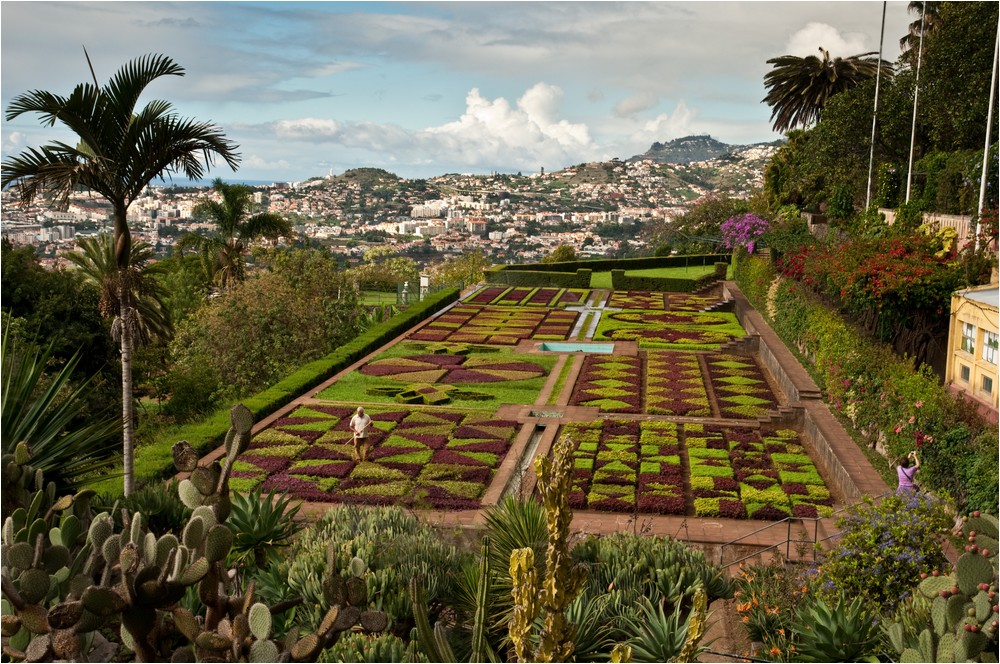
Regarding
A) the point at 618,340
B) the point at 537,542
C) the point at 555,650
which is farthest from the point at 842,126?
the point at 555,650

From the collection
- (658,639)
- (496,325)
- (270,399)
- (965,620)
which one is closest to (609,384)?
(270,399)

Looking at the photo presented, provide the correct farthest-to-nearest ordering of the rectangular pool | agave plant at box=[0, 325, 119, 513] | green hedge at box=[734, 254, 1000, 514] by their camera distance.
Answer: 1. the rectangular pool
2. green hedge at box=[734, 254, 1000, 514]
3. agave plant at box=[0, 325, 119, 513]

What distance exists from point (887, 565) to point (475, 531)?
5744 millimetres

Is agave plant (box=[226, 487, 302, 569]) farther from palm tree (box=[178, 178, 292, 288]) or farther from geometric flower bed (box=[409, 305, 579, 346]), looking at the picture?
palm tree (box=[178, 178, 292, 288])

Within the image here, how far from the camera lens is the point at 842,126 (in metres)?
32.2

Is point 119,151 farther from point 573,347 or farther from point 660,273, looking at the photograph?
point 660,273

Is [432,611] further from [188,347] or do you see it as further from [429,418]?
[188,347]

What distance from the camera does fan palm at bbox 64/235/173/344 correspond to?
34.8 feet

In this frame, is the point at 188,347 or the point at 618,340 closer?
the point at 188,347

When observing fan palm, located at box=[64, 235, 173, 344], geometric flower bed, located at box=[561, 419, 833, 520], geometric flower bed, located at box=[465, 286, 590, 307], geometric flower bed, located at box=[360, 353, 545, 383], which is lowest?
geometric flower bed, located at box=[561, 419, 833, 520]

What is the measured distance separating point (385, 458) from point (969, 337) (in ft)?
32.9

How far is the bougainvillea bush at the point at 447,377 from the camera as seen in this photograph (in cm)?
2172

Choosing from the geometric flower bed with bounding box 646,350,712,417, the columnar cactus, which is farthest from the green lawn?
the columnar cactus

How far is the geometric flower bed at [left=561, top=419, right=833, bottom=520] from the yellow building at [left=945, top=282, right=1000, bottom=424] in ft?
8.94
